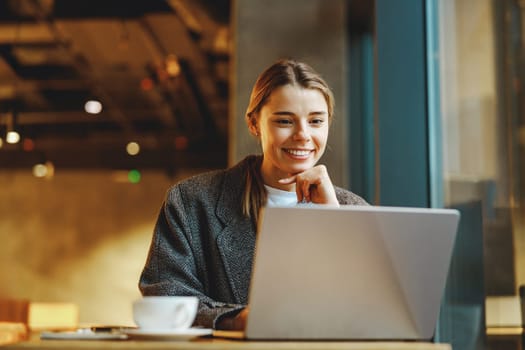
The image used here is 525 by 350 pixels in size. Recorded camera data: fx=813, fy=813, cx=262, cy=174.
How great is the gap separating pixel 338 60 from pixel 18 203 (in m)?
8.41

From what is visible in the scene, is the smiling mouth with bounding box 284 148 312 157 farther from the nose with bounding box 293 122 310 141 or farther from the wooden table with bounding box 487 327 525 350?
the wooden table with bounding box 487 327 525 350

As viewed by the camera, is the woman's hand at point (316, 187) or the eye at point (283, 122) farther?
the eye at point (283, 122)

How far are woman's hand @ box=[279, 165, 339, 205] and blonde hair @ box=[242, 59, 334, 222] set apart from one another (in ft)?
0.65

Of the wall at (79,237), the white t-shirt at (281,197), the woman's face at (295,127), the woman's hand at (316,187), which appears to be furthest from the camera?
the wall at (79,237)

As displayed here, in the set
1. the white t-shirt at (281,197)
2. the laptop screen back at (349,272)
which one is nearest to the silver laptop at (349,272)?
the laptop screen back at (349,272)

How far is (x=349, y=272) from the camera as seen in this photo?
128 cm

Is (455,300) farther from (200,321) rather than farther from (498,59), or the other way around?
(200,321)

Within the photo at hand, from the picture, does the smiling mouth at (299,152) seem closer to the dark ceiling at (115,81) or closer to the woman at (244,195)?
the woman at (244,195)

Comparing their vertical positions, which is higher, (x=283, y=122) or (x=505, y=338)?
(x=283, y=122)

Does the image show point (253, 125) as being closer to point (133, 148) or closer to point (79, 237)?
point (133, 148)

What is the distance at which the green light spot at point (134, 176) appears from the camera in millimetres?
11977

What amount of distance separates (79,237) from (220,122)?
8.85ft

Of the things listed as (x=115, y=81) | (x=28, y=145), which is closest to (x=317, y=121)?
(x=115, y=81)

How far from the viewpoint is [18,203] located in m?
12.1
